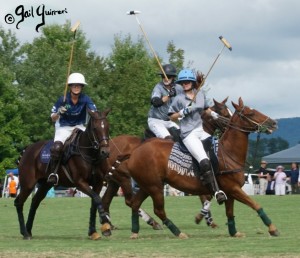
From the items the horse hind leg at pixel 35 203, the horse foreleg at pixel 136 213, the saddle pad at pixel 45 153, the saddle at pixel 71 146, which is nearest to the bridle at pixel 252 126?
the horse foreleg at pixel 136 213

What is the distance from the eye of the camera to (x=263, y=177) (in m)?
47.7

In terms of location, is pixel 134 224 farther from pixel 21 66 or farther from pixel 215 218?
pixel 21 66

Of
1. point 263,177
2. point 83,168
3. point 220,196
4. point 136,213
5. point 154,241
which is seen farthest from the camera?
point 263,177

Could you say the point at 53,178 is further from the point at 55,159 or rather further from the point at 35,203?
the point at 35,203

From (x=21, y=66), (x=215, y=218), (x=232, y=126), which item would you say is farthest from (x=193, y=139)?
(x=21, y=66)

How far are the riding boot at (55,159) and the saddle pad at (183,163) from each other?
201cm

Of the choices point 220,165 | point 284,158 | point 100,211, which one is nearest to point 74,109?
point 100,211

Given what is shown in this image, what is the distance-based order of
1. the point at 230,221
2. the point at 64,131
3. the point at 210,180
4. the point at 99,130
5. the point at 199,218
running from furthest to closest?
the point at 199,218
the point at 64,131
the point at 99,130
the point at 230,221
the point at 210,180

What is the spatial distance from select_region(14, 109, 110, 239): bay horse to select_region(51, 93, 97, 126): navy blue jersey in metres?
0.38

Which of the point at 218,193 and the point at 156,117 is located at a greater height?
the point at 156,117

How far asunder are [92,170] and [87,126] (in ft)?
2.72

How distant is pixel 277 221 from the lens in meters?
21.1

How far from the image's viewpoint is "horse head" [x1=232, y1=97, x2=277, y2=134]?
17.1m

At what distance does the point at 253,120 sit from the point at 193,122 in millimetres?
1031
